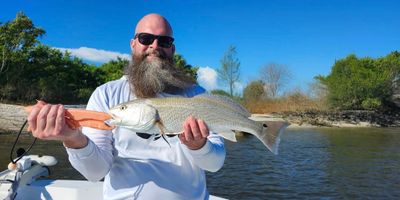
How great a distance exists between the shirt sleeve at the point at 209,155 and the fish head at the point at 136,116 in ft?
1.41

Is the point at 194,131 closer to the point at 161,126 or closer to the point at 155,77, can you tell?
the point at 161,126

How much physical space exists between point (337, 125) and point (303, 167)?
1130 inches

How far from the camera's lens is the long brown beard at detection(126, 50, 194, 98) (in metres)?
2.97

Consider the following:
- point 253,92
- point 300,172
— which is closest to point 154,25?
point 300,172

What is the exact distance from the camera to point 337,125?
1729 inches

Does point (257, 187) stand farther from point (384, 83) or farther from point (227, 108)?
point (384, 83)

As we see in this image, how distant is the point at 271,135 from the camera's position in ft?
8.80

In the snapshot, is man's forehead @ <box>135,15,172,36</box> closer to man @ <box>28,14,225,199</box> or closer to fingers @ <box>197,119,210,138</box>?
man @ <box>28,14,225,199</box>

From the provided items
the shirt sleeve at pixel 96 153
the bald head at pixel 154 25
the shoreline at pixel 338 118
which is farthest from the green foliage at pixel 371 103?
the shirt sleeve at pixel 96 153

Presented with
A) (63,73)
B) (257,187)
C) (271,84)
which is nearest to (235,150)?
(257,187)

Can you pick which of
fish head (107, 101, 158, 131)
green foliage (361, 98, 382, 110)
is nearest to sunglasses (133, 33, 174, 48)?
fish head (107, 101, 158, 131)

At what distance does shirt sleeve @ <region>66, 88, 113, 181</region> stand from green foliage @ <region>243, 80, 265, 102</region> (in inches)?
1670

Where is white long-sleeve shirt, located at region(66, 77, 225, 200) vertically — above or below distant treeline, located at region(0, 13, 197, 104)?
below

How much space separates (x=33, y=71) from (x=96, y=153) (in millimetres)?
35945
